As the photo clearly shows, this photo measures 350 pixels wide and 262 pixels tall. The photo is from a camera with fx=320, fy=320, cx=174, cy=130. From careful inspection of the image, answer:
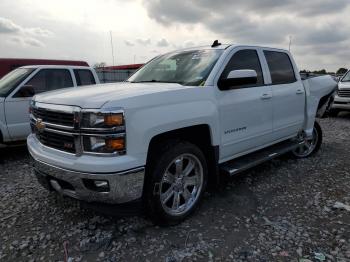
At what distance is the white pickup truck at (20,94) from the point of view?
19.1 feet

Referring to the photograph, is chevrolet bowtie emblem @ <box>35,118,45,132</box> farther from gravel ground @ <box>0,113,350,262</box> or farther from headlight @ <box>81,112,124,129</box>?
gravel ground @ <box>0,113,350,262</box>

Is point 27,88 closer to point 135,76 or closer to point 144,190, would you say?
point 135,76

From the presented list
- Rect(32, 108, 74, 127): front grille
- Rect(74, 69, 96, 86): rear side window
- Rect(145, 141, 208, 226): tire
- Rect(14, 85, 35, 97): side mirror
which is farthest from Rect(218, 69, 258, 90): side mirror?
Rect(74, 69, 96, 86): rear side window

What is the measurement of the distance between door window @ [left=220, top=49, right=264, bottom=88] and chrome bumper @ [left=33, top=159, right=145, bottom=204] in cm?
168

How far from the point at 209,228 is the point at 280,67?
2864 mm

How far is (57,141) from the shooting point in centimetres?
312

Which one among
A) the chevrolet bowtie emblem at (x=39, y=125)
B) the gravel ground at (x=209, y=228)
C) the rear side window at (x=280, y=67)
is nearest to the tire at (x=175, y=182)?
the gravel ground at (x=209, y=228)

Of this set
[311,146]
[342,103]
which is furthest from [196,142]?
[342,103]

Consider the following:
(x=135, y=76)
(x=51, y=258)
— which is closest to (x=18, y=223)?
(x=51, y=258)

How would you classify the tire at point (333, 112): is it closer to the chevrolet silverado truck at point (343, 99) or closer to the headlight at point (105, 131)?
the chevrolet silverado truck at point (343, 99)

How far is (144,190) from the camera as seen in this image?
3102 mm

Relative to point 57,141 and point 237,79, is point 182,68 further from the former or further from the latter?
point 57,141

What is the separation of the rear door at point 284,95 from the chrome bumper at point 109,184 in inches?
101

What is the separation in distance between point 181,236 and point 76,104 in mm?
1661
